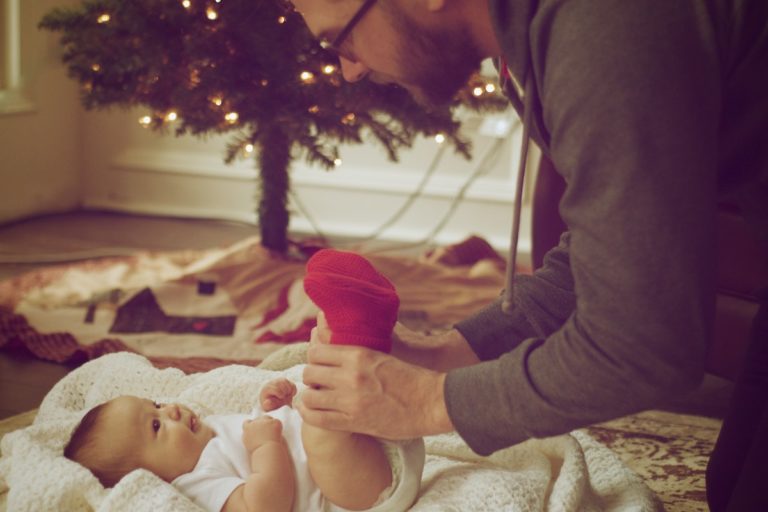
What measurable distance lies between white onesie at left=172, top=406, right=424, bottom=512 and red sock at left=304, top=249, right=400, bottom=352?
0.14 m

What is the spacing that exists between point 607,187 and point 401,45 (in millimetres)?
291

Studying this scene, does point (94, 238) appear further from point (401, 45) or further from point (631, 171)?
point (631, 171)

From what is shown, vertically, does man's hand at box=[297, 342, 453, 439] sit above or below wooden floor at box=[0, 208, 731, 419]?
above

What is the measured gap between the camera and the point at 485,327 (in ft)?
3.66

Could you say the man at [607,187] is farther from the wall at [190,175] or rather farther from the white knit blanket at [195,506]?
the wall at [190,175]

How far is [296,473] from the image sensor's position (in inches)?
42.4

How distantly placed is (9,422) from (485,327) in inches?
35.0

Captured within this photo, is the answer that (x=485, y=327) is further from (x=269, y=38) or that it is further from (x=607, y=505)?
(x=269, y=38)

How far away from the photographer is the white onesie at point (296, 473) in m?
1.04

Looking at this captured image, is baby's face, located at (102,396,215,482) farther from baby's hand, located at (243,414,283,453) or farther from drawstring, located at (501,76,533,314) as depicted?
drawstring, located at (501,76,533,314)

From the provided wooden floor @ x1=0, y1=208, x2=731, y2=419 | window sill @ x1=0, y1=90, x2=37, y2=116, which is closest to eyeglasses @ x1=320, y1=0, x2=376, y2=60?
wooden floor @ x1=0, y1=208, x2=731, y2=419

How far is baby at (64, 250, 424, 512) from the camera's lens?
0.96 metres

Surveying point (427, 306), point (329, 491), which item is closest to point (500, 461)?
point (329, 491)

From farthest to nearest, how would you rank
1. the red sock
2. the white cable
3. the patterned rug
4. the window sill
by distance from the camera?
the window sill → the white cable → the patterned rug → the red sock
